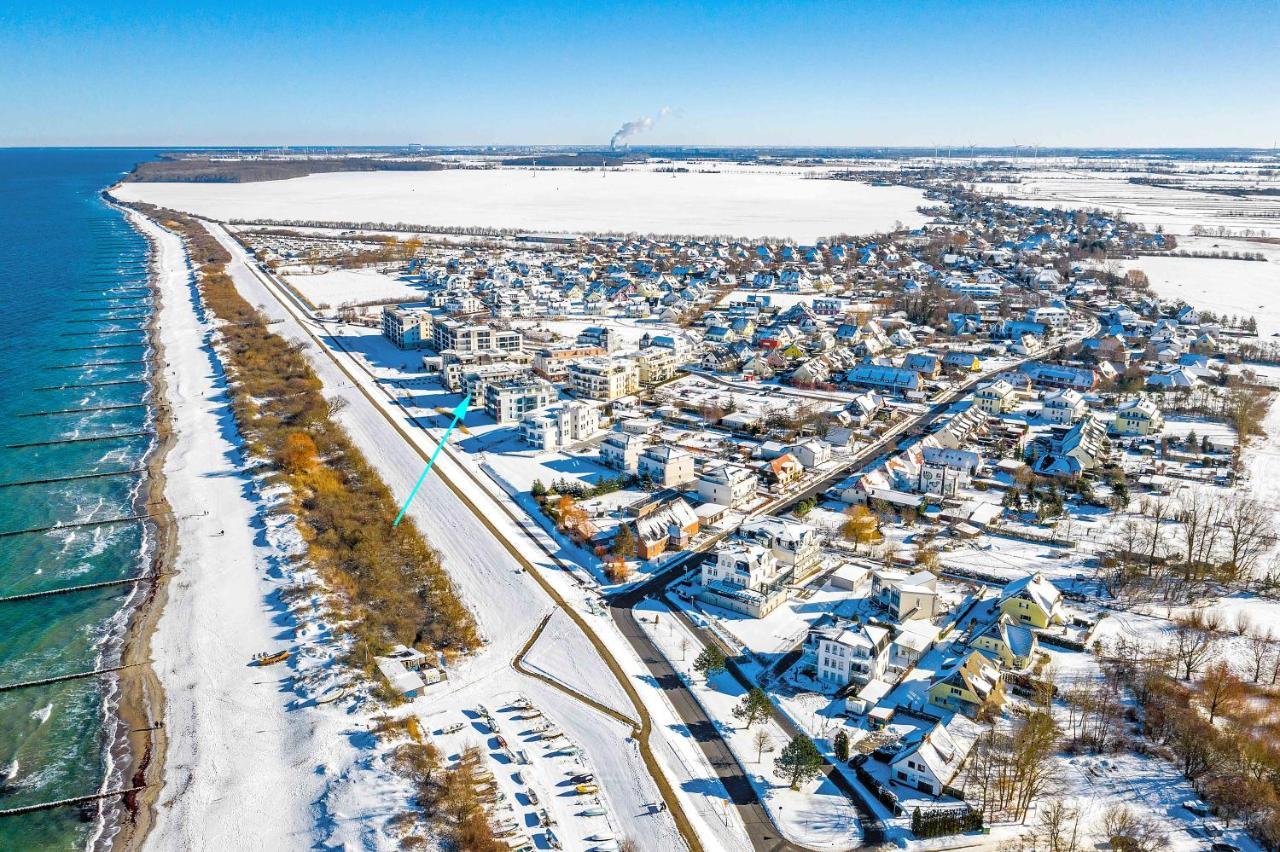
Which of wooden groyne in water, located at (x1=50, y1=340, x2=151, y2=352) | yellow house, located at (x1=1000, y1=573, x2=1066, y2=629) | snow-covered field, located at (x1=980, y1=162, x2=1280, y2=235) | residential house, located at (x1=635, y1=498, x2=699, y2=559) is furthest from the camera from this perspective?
snow-covered field, located at (x1=980, y1=162, x2=1280, y2=235)

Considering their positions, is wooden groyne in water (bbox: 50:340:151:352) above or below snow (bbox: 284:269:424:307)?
below

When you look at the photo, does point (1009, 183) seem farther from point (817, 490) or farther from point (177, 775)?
point (177, 775)

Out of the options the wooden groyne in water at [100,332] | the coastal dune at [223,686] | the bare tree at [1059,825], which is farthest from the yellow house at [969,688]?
the wooden groyne in water at [100,332]

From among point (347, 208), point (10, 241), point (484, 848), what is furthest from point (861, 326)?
point (347, 208)

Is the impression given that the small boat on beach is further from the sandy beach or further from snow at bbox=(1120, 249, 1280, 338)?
snow at bbox=(1120, 249, 1280, 338)

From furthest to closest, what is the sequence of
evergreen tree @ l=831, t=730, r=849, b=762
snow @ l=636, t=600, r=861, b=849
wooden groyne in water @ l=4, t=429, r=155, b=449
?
wooden groyne in water @ l=4, t=429, r=155, b=449 < evergreen tree @ l=831, t=730, r=849, b=762 < snow @ l=636, t=600, r=861, b=849

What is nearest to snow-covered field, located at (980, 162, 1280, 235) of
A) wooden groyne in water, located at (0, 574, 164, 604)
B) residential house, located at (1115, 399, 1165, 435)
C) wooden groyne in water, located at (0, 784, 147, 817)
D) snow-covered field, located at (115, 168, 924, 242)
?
snow-covered field, located at (115, 168, 924, 242)
